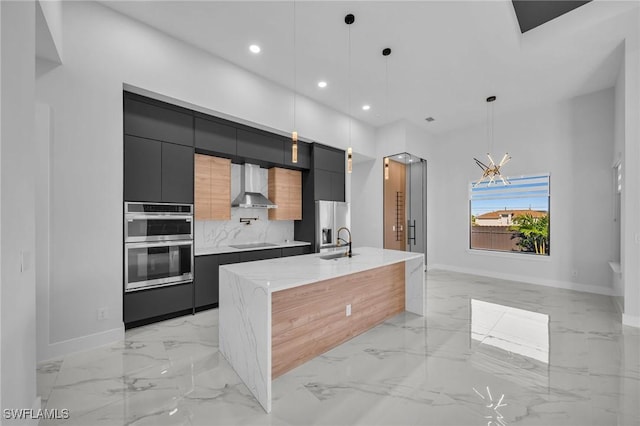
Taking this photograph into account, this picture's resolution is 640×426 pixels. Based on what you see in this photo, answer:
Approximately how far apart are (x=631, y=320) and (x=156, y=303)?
5677mm

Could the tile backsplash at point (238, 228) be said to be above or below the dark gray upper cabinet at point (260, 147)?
below

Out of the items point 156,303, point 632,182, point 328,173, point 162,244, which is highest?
point 328,173

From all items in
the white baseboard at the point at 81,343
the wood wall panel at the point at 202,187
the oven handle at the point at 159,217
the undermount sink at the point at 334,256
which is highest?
the wood wall panel at the point at 202,187


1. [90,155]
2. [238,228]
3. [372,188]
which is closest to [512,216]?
[372,188]

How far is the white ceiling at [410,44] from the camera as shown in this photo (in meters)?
2.92

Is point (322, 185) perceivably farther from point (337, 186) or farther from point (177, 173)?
point (177, 173)

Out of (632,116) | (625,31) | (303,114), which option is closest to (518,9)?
(625,31)

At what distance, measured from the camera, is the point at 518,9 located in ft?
10.8

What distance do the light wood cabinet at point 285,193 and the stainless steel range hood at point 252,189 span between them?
18 cm

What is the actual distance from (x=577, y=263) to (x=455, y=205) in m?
2.40

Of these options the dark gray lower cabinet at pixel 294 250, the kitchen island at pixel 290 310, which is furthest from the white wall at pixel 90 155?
the dark gray lower cabinet at pixel 294 250

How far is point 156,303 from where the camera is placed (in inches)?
127

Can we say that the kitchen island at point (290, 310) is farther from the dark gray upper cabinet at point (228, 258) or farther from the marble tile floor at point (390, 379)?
the dark gray upper cabinet at point (228, 258)

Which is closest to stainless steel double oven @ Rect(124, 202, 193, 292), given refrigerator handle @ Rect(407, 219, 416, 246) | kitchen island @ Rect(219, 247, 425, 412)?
kitchen island @ Rect(219, 247, 425, 412)
